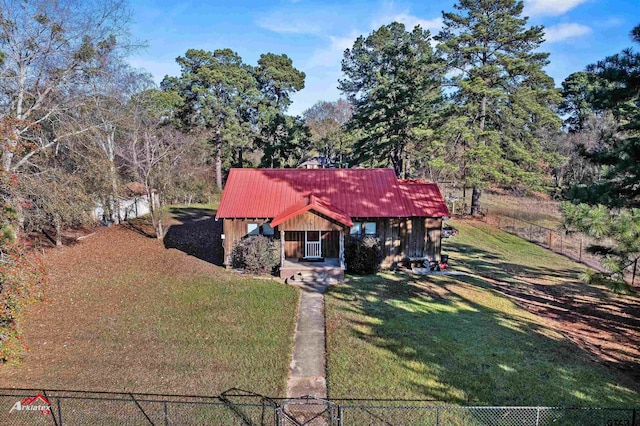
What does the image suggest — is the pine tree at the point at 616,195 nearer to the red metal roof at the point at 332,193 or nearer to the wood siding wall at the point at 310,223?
the red metal roof at the point at 332,193

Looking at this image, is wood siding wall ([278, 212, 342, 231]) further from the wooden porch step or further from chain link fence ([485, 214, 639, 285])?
chain link fence ([485, 214, 639, 285])

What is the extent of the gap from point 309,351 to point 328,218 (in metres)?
7.31

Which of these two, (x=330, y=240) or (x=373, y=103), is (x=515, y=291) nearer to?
(x=330, y=240)

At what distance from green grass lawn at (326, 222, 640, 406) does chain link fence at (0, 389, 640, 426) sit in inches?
19.7

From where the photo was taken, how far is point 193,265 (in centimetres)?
1856

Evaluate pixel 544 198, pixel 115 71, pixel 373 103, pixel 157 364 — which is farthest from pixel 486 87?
pixel 157 364

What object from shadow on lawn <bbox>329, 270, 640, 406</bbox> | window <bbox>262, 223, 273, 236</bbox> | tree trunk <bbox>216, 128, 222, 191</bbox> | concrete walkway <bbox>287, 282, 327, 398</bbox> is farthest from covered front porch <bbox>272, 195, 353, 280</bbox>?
tree trunk <bbox>216, 128, 222, 191</bbox>

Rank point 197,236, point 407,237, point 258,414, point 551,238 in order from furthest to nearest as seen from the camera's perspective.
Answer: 1. point 551,238
2. point 197,236
3. point 407,237
4. point 258,414

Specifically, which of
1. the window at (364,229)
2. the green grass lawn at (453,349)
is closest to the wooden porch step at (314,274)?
the green grass lawn at (453,349)

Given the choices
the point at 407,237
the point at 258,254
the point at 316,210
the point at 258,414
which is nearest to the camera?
the point at 258,414

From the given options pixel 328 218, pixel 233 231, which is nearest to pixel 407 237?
pixel 328 218

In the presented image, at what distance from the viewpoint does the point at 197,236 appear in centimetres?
2428

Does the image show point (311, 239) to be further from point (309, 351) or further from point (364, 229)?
point (309, 351)

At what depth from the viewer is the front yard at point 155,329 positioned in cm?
920
